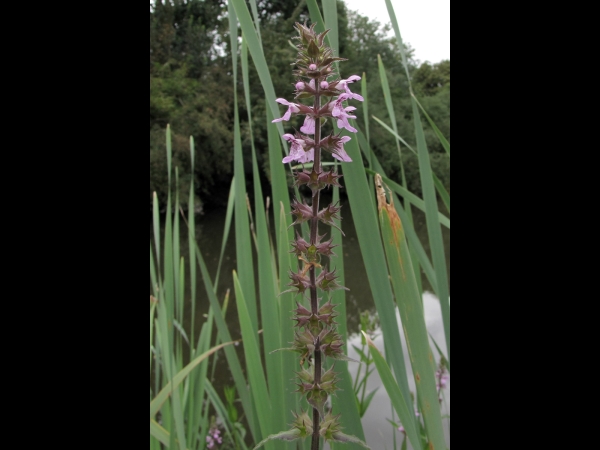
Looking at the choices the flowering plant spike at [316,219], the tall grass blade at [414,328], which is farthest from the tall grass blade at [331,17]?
the tall grass blade at [414,328]

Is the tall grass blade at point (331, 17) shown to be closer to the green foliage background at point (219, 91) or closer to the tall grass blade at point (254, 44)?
the tall grass blade at point (254, 44)

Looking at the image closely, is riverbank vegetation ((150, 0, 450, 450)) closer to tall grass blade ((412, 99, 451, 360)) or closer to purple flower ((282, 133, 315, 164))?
tall grass blade ((412, 99, 451, 360))

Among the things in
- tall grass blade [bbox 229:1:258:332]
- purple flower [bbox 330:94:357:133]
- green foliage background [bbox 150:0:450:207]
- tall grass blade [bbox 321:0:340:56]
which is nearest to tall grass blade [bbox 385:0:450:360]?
tall grass blade [bbox 321:0:340:56]

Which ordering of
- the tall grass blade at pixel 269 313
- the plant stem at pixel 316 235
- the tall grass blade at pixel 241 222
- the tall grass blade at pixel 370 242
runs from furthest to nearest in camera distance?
the tall grass blade at pixel 241 222, the tall grass blade at pixel 269 313, the tall grass blade at pixel 370 242, the plant stem at pixel 316 235

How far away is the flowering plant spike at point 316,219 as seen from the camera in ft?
3.00

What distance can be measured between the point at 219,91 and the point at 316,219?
14812mm

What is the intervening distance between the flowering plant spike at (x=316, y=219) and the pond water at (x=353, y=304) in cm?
20

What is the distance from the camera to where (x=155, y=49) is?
16.2 meters

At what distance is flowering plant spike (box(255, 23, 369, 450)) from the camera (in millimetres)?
914

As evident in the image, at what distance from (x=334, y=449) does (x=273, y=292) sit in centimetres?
43

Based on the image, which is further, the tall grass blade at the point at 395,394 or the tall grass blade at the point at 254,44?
the tall grass blade at the point at 254,44

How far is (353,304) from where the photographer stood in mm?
8570

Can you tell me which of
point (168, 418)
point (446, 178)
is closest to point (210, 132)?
point (446, 178)

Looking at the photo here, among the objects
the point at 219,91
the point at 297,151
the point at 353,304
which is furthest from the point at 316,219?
the point at 219,91
